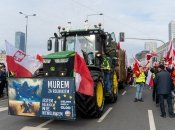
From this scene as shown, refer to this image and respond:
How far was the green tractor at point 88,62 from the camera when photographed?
36.2 ft

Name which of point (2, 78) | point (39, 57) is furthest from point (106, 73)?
point (2, 78)

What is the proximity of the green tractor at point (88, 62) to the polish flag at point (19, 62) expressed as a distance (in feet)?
1.08

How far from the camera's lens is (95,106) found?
1095cm

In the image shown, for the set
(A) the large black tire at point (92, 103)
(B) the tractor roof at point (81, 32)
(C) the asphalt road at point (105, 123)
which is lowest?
Result: (C) the asphalt road at point (105, 123)

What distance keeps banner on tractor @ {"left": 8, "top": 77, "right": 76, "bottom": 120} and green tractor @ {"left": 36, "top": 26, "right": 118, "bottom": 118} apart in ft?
2.53

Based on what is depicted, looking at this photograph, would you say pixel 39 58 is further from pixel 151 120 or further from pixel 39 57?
pixel 151 120

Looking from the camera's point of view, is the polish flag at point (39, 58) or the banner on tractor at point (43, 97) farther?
the polish flag at point (39, 58)

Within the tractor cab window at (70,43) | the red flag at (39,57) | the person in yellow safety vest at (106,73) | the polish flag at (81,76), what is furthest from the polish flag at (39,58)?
the person in yellow safety vest at (106,73)

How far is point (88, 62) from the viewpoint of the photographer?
42.9ft

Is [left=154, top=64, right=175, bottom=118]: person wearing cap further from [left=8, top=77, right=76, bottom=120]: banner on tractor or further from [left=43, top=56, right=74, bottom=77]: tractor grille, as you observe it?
[left=8, top=77, right=76, bottom=120]: banner on tractor

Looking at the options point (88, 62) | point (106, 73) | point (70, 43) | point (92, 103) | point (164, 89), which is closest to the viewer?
point (92, 103)

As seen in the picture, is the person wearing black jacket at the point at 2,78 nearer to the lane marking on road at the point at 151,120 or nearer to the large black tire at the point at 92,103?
the large black tire at the point at 92,103

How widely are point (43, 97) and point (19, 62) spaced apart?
1.63 meters

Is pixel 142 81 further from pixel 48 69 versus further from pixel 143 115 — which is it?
pixel 48 69
